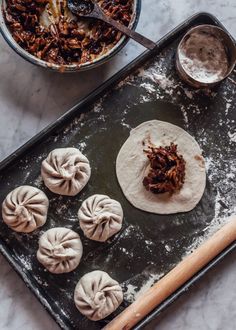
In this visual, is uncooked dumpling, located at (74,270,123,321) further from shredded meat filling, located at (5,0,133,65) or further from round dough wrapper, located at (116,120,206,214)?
shredded meat filling, located at (5,0,133,65)

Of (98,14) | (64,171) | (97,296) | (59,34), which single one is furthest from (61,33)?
(97,296)

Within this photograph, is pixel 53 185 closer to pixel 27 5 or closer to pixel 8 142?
pixel 8 142

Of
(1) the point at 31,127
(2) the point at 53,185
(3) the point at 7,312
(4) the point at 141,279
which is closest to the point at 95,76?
(1) the point at 31,127

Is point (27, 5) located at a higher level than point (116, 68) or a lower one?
higher

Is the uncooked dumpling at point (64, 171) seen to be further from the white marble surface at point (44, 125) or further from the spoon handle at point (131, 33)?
the spoon handle at point (131, 33)

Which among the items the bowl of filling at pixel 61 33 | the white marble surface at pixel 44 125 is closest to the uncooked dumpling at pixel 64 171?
the white marble surface at pixel 44 125

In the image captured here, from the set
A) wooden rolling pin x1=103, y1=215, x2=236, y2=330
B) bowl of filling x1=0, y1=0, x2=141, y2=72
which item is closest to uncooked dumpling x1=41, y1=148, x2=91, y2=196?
bowl of filling x1=0, y1=0, x2=141, y2=72

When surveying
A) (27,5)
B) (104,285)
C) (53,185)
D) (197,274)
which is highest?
(27,5)
